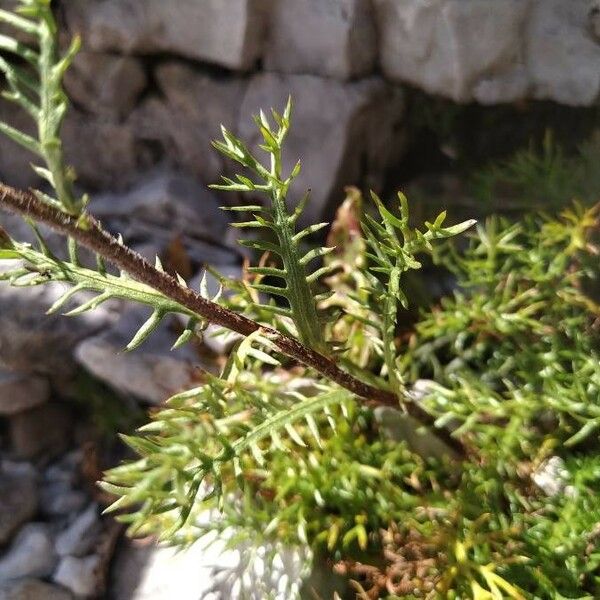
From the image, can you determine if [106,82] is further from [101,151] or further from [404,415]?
[404,415]

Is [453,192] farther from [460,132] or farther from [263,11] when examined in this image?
[263,11]

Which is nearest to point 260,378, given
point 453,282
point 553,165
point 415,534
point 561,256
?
point 415,534

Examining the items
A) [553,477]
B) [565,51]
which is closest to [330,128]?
[565,51]

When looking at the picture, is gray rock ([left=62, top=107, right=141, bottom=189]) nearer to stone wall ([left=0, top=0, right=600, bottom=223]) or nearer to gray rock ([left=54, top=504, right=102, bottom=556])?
stone wall ([left=0, top=0, right=600, bottom=223])

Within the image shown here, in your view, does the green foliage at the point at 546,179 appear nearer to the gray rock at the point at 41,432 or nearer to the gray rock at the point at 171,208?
the gray rock at the point at 171,208

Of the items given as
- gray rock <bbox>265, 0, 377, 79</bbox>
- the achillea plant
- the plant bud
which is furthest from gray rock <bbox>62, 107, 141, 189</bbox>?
the plant bud

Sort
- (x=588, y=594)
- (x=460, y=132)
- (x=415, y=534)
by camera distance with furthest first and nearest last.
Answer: (x=460, y=132) → (x=415, y=534) → (x=588, y=594)
